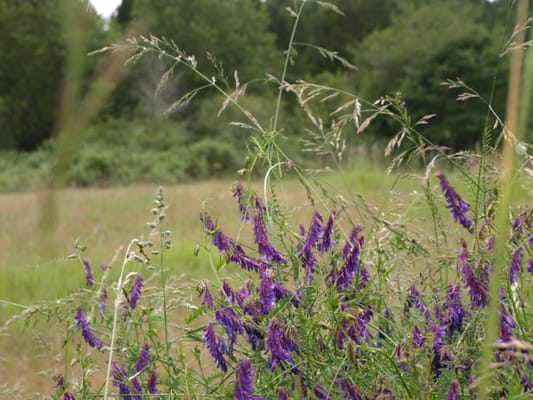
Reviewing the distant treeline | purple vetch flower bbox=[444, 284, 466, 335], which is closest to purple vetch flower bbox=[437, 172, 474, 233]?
purple vetch flower bbox=[444, 284, 466, 335]

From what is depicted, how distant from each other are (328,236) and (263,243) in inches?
5.3

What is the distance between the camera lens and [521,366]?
3.17 feet

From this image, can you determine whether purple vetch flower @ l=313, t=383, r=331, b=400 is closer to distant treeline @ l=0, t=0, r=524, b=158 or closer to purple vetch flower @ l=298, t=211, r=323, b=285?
purple vetch flower @ l=298, t=211, r=323, b=285

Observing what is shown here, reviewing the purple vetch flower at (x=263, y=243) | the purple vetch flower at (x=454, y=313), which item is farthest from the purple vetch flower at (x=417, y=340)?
the purple vetch flower at (x=263, y=243)

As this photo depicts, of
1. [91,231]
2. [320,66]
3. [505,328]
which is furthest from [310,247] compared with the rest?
[320,66]

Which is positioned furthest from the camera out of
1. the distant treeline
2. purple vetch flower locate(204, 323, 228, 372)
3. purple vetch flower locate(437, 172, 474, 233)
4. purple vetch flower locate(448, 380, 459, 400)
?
the distant treeline

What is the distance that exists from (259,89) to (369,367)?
2730 cm

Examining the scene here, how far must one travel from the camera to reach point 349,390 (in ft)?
3.41

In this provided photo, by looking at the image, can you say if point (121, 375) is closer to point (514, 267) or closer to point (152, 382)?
point (152, 382)

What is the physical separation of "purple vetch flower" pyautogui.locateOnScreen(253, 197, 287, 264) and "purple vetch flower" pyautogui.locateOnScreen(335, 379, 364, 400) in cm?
29

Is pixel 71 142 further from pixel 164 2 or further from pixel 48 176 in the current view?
pixel 164 2

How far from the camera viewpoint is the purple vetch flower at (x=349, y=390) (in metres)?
1.04

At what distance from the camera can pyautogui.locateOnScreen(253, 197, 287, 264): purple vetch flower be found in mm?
1245

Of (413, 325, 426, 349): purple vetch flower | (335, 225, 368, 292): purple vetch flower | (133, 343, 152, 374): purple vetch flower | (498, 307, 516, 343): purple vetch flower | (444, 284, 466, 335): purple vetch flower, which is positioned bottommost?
(133, 343, 152, 374): purple vetch flower
